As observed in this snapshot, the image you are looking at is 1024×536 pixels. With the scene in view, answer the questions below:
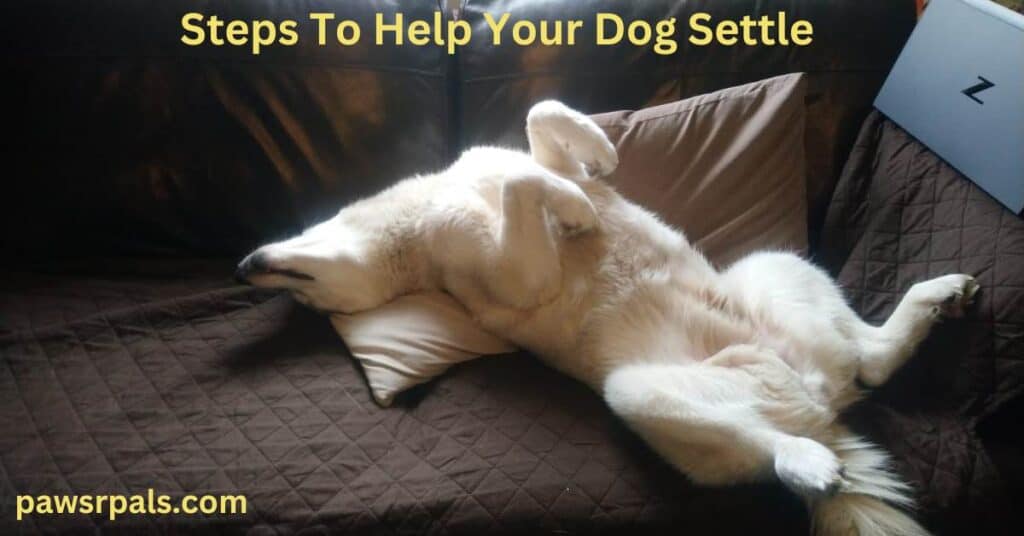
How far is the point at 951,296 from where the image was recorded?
52.1 inches

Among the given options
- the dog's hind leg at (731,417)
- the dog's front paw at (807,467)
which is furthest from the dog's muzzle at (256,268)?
the dog's front paw at (807,467)

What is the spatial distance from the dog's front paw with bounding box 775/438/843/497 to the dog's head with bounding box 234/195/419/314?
903mm

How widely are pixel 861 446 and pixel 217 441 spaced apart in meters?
1.22

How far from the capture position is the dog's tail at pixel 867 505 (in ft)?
3.69

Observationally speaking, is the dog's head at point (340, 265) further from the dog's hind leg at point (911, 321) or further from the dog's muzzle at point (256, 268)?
the dog's hind leg at point (911, 321)

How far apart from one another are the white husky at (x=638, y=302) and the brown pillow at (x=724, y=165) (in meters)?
0.10

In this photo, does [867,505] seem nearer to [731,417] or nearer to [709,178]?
[731,417]

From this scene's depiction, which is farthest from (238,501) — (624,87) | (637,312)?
(624,87)

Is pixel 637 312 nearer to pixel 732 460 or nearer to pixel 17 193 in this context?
pixel 732 460

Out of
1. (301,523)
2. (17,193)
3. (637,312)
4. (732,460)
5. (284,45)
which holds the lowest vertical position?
(301,523)

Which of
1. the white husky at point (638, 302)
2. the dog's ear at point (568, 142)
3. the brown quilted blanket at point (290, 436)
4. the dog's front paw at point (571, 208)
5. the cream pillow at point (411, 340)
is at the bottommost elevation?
the brown quilted blanket at point (290, 436)

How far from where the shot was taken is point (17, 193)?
1.74 metres

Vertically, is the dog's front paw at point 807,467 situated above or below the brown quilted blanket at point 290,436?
above

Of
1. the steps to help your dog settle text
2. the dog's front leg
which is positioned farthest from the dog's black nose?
the steps to help your dog settle text
